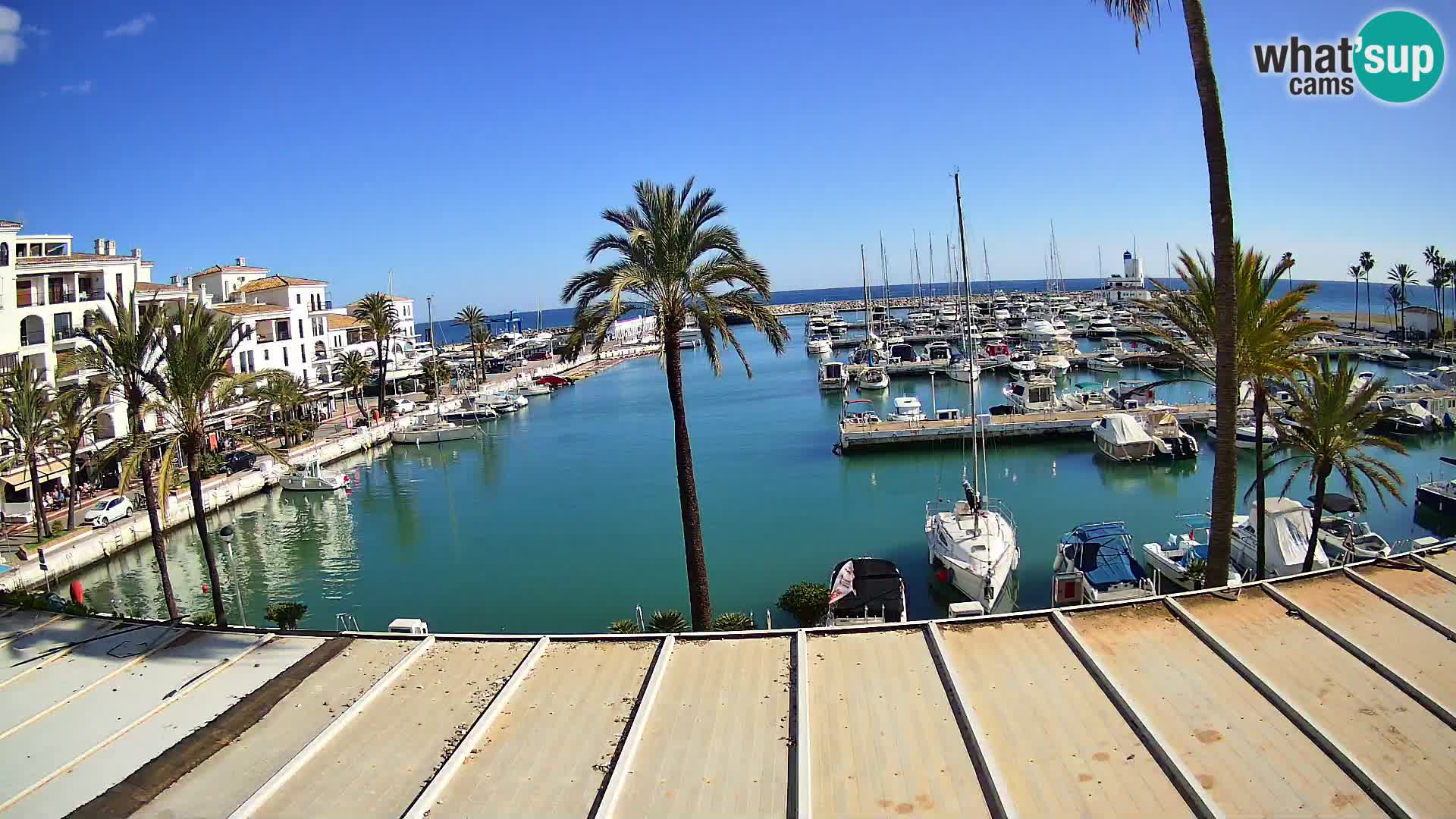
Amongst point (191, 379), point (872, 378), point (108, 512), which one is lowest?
point (108, 512)

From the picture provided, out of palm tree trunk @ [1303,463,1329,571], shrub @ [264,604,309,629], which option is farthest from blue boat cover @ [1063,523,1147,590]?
shrub @ [264,604,309,629]

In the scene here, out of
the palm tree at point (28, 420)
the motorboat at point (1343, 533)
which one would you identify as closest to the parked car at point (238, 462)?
the palm tree at point (28, 420)

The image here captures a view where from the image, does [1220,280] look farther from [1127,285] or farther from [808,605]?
[1127,285]

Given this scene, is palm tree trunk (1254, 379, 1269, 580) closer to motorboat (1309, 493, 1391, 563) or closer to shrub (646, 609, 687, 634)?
motorboat (1309, 493, 1391, 563)

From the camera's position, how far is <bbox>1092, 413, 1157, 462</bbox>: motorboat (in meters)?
40.9

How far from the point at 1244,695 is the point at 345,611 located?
24073 millimetres

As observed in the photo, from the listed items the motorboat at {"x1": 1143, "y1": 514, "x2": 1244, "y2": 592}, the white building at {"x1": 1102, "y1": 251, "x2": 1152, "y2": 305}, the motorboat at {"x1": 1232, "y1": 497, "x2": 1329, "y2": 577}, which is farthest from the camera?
the white building at {"x1": 1102, "y1": 251, "x2": 1152, "y2": 305}

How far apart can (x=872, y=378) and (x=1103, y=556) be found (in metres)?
49.0

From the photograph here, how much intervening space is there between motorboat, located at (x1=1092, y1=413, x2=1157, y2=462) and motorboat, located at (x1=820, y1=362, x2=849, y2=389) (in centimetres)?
2797

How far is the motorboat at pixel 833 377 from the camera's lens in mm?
68812

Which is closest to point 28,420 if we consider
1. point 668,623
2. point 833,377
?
point 668,623

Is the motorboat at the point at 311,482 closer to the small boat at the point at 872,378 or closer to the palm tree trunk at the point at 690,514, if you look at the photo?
the palm tree trunk at the point at 690,514

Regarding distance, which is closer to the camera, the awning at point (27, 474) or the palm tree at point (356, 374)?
the awning at point (27, 474)

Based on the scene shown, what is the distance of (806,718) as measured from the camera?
32.6 feet
